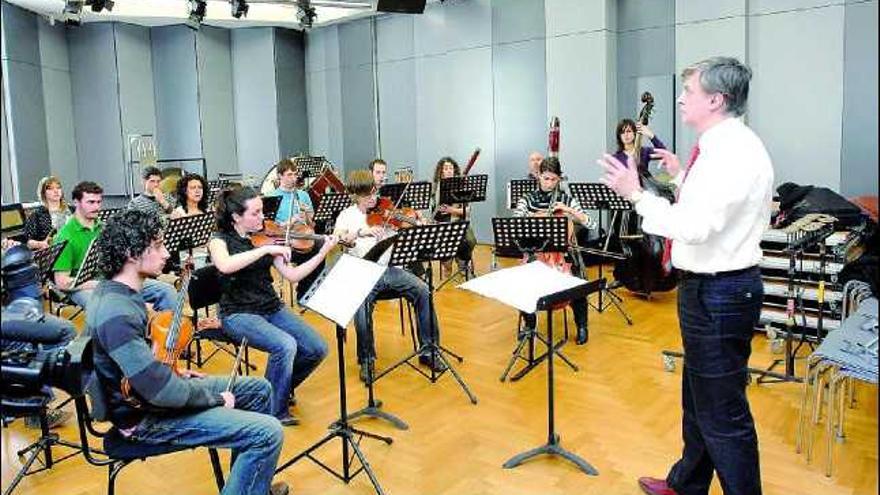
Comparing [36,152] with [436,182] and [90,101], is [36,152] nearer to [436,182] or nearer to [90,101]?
[90,101]

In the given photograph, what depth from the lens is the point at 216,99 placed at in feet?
40.3

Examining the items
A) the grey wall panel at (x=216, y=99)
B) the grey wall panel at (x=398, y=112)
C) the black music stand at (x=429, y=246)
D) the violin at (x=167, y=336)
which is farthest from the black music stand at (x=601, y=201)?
the grey wall panel at (x=216, y=99)

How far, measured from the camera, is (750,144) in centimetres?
240

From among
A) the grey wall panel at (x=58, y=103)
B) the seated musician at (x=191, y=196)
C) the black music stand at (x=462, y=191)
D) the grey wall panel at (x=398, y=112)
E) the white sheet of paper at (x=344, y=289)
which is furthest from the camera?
the grey wall panel at (x=398, y=112)

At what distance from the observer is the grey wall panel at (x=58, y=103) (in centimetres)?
1072

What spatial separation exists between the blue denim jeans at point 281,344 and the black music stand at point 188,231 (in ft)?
4.77

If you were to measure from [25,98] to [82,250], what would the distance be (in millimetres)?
6586

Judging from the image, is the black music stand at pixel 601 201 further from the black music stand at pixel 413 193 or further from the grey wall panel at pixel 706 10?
the grey wall panel at pixel 706 10

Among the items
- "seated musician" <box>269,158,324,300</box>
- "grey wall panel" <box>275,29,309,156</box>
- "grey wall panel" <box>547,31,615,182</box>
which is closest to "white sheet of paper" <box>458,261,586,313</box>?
"seated musician" <box>269,158,324,300</box>

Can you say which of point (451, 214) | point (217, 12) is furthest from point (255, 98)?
point (451, 214)

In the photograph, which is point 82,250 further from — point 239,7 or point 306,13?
point 306,13

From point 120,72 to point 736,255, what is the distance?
1134 cm

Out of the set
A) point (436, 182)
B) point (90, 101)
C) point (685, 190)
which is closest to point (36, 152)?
point (90, 101)

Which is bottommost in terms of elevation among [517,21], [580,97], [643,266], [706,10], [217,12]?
[643,266]
